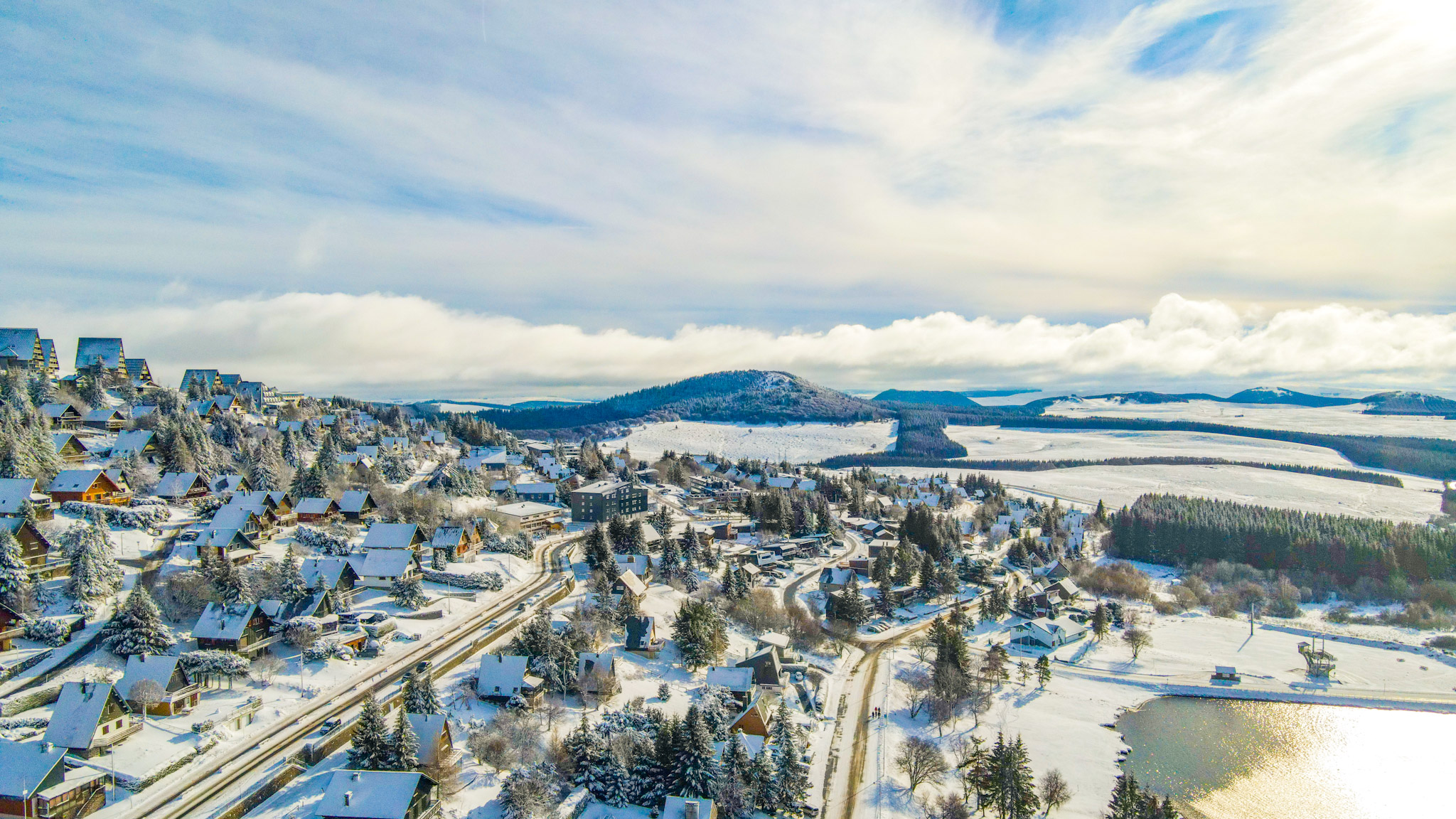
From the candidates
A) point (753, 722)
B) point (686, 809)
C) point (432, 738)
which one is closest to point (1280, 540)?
point (753, 722)

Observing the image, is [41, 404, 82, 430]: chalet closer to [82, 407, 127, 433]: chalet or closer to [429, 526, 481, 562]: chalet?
[82, 407, 127, 433]: chalet

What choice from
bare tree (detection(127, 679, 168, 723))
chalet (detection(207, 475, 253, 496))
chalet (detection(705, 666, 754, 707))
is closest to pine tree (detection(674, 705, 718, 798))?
chalet (detection(705, 666, 754, 707))

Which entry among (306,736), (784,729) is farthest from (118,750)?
(784,729)

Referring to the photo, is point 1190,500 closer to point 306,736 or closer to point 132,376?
point 306,736

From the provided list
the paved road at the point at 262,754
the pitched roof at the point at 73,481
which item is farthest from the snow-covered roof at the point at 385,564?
the pitched roof at the point at 73,481

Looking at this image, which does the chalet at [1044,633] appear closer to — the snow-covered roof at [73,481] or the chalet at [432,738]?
the chalet at [432,738]

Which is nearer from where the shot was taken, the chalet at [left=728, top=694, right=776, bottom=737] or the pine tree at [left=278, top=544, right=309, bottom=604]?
the chalet at [left=728, top=694, right=776, bottom=737]

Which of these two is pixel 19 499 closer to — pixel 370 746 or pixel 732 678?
pixel 370 746

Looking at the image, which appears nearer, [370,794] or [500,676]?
[370,794]
